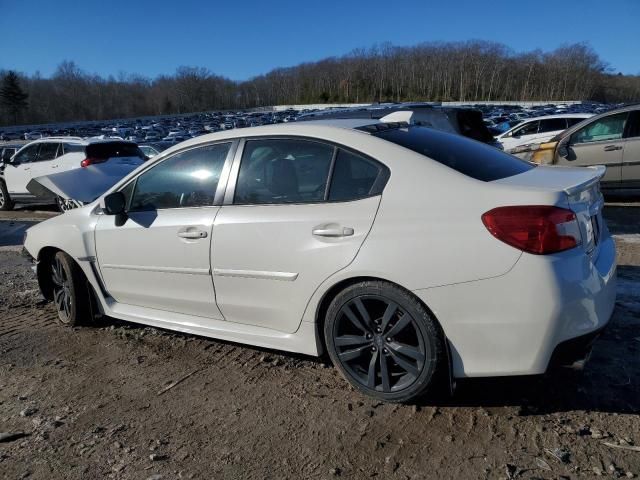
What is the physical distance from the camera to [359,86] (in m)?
130

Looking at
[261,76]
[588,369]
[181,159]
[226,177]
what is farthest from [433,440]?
[261,76]

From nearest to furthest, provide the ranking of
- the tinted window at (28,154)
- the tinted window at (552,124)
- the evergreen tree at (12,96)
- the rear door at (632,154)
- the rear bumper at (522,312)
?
the rear bumper at (522,312) → the rear door at (632,154) → the tinted window at (28,154) → the tinted window at (552,124) → the evergreen tree at (12,96)

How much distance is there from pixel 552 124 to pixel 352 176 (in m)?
14.9

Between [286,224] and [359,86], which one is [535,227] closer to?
[286,224]

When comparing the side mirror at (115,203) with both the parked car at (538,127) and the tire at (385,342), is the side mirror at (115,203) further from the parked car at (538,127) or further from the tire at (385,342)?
the parked car at (538,127)

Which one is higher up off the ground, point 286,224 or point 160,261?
point 286,224

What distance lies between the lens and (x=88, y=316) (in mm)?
4434

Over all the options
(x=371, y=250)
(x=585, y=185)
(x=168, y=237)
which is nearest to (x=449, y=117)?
(x=585, y=185)

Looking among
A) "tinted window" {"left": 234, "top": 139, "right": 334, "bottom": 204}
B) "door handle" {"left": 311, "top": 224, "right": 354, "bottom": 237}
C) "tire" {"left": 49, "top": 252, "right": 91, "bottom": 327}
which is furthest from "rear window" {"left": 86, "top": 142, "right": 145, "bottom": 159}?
"door handle" {"left": 311, "top": 224, "right": 354, "bottom": 237}

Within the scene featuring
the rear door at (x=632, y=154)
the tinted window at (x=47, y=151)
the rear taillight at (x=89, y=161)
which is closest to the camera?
the rear door at (x=632, y=154)

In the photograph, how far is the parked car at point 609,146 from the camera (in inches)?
352

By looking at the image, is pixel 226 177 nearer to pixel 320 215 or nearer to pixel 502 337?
pixel 320 215

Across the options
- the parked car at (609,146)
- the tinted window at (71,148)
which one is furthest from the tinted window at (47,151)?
the parked car at (609,146)

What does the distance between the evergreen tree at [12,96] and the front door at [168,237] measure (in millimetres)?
116248
